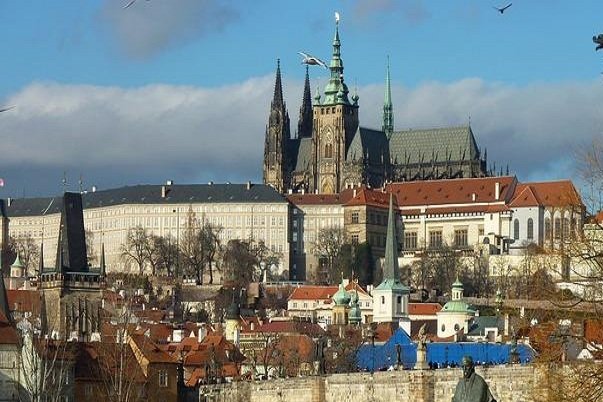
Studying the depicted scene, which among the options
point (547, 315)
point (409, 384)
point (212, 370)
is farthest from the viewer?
point (212, 370)

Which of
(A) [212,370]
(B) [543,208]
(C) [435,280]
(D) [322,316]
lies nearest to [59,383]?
(A) [212,370]

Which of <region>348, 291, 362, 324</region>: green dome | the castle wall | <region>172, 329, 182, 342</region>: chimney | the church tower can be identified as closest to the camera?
the castle wall

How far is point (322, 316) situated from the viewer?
158 m

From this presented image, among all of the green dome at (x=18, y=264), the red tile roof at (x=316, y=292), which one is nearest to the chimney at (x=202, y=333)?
the red tile roof at (x=316, y=292)

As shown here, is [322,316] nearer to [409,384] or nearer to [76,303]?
[76,303]

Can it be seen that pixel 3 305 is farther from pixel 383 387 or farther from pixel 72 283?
pixel 72 283

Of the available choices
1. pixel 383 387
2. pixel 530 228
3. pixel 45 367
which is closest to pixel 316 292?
pixel 530 228

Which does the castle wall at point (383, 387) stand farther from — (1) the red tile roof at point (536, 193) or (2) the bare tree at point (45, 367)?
(1) the red tile roof at point (536, 193)

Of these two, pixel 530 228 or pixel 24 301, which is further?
pixel 530 228

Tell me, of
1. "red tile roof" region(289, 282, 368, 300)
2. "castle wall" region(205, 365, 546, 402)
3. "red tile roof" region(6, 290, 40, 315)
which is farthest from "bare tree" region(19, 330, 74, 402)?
"red tile roof" region(289, 282, 368, 300)

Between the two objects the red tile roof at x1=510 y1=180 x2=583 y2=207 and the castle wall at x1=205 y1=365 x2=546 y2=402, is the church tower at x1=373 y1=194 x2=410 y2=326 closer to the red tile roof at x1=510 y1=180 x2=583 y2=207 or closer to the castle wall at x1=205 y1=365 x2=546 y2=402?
the red tile roof at x1=510 y1=180 x2=583 y2=207

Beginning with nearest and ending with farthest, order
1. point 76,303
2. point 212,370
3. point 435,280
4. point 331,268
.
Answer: point 212,370 < point 76,303 < point 435,280 < point 331,268

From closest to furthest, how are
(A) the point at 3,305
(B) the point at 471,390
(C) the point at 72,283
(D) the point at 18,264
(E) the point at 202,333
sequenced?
(B) the point at 471,390 → (A) the point at 3,305 → (C) the point at 72,283 → (E) the point at 202,333 → (D) the point at 18,264

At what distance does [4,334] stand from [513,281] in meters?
88.1
